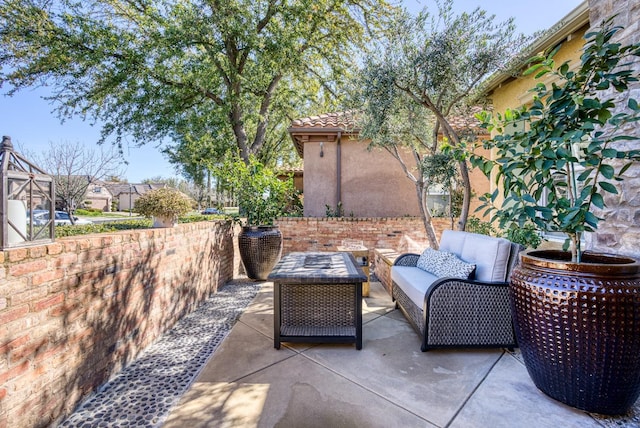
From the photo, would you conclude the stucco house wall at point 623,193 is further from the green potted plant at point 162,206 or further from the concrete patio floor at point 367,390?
→ the green potted plant at point 162,206

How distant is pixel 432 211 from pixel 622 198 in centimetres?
553

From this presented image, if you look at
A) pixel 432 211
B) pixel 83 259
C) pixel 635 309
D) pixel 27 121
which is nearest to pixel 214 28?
pixel 27 121

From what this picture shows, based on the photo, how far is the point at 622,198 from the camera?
112 inches

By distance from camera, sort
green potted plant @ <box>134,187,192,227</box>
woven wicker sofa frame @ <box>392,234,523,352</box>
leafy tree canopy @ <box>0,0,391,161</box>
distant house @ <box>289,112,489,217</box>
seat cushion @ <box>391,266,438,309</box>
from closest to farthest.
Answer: woven wicker sofa frame @ <box>392,234,523,352</box> < seat cushion @ <box>391,266,438,309</box> < green potted plant @ <box>134,187,192,227</box> < leafy tree canopy @ <box>0,0,391,161</box> < distant house @ <box>289,112,489,217</box>

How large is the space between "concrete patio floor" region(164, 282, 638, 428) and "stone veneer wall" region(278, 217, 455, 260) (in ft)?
14.0

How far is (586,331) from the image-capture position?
1954 millimetres

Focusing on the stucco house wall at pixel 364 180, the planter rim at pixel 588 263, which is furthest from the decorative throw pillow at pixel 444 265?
the stucco house wall at pixel 364 180

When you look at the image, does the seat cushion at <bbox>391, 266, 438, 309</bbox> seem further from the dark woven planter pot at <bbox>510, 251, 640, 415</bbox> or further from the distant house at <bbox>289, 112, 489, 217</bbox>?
the distant house at <bbox>289, 112, 489, 217</bbox>

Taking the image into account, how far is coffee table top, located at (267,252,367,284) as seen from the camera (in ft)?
9.86

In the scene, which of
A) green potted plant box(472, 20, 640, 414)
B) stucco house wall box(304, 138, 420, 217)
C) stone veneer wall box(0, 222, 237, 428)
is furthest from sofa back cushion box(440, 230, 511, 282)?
stucco house wall box(304, 138, 420, 217)

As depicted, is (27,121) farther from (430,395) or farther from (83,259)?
(430,395)

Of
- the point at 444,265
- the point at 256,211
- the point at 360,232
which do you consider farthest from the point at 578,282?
the point at 360,232

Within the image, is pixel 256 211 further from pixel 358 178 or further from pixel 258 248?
pixel 358 178

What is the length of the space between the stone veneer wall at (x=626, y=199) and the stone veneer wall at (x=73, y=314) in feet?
14.9
